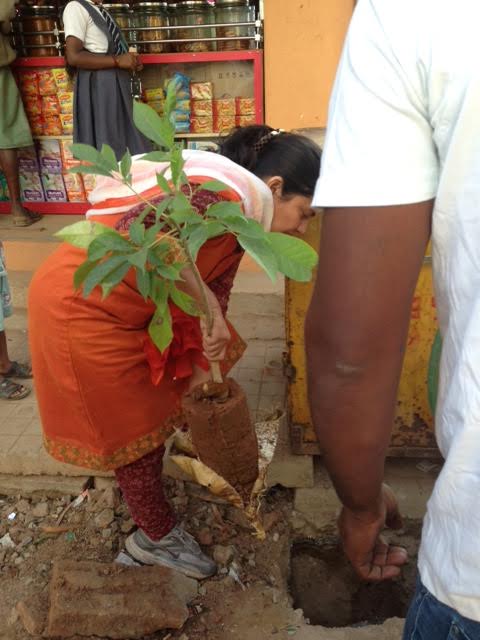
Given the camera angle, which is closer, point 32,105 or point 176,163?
point 176,163

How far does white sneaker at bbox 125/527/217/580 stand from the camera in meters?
2.14

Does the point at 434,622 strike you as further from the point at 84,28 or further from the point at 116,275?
the point at 84,28

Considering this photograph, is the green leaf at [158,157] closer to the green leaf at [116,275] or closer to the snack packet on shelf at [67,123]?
the green leaf at [116,275]

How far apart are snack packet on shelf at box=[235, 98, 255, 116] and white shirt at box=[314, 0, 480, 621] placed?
3.91 m

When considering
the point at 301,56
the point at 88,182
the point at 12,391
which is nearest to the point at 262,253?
the point at 12,391

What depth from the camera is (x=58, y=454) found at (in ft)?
6.69

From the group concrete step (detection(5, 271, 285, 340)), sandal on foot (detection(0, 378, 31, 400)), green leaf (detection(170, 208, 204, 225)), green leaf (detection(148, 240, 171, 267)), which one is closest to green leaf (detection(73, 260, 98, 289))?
green leaf (detection(148, 240, 171, 267))

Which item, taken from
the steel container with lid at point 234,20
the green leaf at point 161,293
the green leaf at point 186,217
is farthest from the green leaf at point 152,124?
the steel container with lid at point 234,20

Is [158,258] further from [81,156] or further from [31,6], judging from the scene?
[31,6]

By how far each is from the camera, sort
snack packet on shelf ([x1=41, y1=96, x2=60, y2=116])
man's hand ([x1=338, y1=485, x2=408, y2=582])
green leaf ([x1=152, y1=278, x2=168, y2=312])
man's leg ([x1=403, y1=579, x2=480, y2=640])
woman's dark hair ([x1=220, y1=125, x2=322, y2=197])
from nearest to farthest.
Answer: man's leg ([x1=403, y1=579, x2=480, y2=640]) < man's hand ([x1=338, y1=485, x2=408, y2=582]) < green leaf ([x1=152, y1=278, x2=168, y2=312]) < woman's dark hair ([x1=220, y1=125, x2=322, y2=197]) < snack packet on shelf ([x1=41, y1=96, x2=60, y2=116])

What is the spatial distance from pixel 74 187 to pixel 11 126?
662mm

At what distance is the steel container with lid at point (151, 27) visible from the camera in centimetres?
429

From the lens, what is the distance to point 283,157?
6.36ft

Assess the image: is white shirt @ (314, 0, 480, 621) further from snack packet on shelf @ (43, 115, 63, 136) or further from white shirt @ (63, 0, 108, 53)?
snack packet on shelf @ (43, 115, 63, 136)
